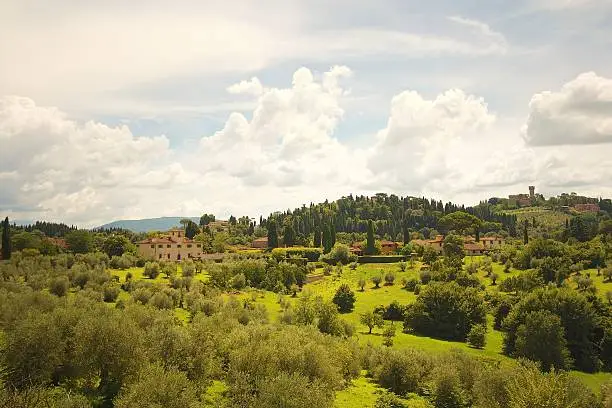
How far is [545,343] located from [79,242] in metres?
110

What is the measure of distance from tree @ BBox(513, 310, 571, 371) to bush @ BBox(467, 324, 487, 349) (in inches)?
215

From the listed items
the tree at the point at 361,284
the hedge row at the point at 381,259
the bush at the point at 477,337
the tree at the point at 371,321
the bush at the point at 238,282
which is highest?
the hedge row at the point at 381,259

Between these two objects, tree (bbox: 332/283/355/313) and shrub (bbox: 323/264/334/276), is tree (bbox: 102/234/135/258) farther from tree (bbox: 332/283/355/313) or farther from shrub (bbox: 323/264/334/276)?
tree (bbox: 332/283/355/313)

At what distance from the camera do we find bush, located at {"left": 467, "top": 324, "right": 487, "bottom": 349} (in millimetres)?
66812

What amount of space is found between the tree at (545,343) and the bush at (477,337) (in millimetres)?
5452

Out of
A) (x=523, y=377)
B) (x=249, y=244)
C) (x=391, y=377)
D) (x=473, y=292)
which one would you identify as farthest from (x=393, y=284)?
(x=249, y=244)

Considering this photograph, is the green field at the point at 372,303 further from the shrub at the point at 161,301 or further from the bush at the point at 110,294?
the shrub at the point at 161,301

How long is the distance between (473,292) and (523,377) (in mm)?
48237

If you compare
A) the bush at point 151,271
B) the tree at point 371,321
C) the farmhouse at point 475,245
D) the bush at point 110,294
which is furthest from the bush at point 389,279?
the bush at point 110,294

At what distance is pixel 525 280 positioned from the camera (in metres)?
87.4

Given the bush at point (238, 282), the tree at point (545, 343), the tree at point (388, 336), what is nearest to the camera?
the tree at point (545, 343)

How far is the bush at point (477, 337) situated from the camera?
66812mm

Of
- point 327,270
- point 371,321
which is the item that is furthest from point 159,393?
point 327,270

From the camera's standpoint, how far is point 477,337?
66.8 m
